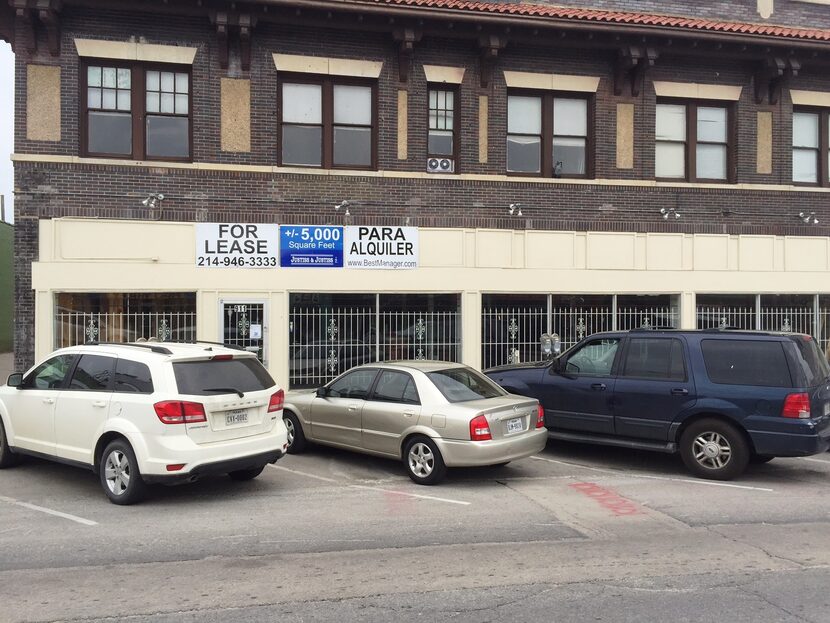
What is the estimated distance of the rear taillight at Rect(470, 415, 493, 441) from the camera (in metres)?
7.91

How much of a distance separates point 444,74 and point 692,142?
5.45 metres

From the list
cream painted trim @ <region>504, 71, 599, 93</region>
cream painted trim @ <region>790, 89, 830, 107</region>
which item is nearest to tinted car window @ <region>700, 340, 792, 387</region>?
cream painted trim @ <region>504, 71, 599, 93</region>

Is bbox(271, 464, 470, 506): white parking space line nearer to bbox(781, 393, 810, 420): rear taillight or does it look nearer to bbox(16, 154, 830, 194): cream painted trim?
bbox(781, 393, 810, 420): rear taillight

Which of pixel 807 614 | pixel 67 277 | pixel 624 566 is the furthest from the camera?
pixel 67 277

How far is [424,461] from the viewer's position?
824 cm

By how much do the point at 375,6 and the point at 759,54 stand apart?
793 cm

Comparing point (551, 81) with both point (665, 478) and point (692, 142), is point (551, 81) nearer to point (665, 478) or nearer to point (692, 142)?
point (692, 142)

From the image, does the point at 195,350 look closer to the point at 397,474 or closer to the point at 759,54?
the point at 397,474

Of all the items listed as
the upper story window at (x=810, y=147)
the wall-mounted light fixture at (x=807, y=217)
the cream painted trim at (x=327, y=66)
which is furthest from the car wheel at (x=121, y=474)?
the upper story window at (x=810, y=147)

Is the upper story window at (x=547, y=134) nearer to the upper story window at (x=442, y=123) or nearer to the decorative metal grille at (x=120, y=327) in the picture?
the upper story window at (x=442, y=123)

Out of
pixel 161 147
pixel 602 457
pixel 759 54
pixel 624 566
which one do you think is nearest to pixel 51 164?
pixel 161 147

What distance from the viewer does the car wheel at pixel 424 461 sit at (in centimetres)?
810

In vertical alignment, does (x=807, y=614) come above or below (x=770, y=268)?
below

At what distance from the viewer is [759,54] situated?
48.1ft
